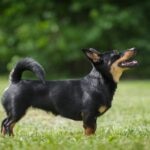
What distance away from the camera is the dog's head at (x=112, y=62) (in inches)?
387

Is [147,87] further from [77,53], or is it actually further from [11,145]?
[11,145]

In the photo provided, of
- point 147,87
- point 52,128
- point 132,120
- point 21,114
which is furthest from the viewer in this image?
point 147,87

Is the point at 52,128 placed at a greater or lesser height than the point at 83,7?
lesser

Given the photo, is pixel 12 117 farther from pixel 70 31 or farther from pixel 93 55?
pixel 70 31

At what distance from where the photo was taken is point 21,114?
982 cm

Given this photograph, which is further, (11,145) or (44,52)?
(44,52)

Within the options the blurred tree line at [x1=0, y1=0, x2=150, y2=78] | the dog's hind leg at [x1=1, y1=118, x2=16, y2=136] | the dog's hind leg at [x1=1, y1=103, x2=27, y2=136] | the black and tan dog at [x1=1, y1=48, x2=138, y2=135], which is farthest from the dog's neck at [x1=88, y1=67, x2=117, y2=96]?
the blurred tree line at [x1=0, y1=0, x2=150, y2=78]

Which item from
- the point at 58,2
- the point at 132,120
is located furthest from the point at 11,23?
the point at 132,120

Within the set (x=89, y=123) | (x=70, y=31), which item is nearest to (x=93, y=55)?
(x=89, y=123)

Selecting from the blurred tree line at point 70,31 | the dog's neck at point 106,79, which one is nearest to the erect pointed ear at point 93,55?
the dog's neck at point 106,79

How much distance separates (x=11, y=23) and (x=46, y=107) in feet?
74.4

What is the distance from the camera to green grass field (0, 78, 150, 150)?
8.18 metres

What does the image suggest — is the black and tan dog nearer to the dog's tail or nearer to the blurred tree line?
the dog's tail

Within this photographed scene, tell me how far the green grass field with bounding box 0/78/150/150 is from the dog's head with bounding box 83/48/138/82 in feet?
2.83
